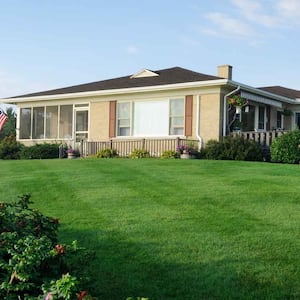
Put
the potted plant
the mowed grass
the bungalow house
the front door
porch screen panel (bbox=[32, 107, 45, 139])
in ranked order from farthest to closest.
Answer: porch screen panel (bbox=[32, 107, 45, 139]), the front door, the bungalow house, the potted plant, the mowed grass

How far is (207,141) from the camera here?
20.8 metres

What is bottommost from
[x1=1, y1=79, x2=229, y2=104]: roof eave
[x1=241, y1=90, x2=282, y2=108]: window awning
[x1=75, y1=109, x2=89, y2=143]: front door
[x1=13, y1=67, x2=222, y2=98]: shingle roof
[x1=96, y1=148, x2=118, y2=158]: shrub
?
[x1=96, y1=148, x2=118, y2=158]: shrub

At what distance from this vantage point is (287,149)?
1855cm

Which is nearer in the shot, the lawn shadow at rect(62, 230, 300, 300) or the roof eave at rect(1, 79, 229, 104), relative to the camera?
the lawn shadow at rect(62, 230, 300, 300)

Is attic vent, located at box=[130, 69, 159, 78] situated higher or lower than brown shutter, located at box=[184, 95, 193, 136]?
higher

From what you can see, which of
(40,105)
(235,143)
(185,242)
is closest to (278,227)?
(185,242)

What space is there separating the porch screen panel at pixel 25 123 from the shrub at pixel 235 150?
10499mm

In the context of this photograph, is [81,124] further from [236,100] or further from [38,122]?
[236,100]

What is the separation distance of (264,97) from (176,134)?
4.32m

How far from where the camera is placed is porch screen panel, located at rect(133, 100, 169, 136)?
873 inches

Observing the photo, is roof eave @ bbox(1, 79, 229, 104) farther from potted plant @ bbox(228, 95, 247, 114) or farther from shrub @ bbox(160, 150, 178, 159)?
shrub @ bbox(160, 150, 178, 159)

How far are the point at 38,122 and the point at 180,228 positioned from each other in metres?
19.8

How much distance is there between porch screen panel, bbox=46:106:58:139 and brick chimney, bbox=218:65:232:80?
8113mm

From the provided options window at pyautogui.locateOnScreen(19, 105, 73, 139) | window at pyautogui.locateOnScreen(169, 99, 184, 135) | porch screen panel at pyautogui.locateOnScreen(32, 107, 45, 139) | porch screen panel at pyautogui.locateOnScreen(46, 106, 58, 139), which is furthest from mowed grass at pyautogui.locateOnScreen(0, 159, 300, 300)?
porch screen panel at pyautogui.locateOnScreen(32, 107, 45, 139)
